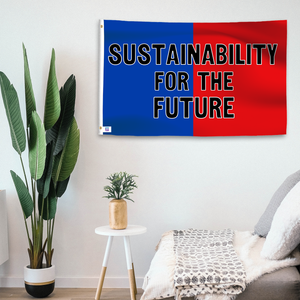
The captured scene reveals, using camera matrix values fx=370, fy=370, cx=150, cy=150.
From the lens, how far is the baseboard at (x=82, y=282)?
271cm

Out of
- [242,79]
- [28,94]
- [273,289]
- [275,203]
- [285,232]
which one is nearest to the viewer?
[273,289]

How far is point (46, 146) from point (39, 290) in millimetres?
964

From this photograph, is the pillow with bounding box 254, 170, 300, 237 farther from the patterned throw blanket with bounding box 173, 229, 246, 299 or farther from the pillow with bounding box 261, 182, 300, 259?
the pillow with bounding box 261, 182, 300, 259

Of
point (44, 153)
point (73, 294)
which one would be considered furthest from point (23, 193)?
point (73, 294)

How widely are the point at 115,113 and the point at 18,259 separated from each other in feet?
4.29

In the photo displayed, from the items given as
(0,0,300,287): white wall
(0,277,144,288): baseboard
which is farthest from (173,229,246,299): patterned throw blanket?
(0,277,144,288): baseboard

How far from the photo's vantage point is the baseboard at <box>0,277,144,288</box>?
2709mm

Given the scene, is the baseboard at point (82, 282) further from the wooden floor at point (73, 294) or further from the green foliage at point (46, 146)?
the green foliage at point (46, 146)

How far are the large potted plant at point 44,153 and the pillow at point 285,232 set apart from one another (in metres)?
1.39

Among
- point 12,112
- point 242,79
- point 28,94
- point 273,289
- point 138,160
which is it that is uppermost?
point 242,79

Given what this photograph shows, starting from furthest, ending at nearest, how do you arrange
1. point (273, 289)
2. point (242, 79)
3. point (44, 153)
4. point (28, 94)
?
point (242, 79)
point (28, 94)
point (44, 153)
point (273, 289)

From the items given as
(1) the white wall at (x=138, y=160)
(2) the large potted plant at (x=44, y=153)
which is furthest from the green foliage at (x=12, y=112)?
(1) the white wall at (x=138, y=160)

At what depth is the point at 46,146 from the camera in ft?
8.38

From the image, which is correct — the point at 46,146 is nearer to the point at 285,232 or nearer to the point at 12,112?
the point at 12,112
